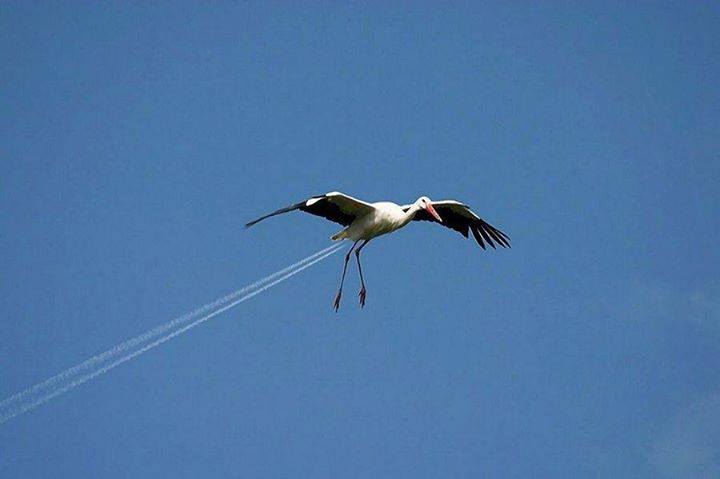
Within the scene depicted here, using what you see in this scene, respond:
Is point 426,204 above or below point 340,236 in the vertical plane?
above

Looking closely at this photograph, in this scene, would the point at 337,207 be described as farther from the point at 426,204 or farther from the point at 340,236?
the point at 426,204

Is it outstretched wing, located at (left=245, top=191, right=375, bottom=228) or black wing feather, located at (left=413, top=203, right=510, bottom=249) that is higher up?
black wing feather, located at (left=413, top=203, right=510, bottom=249)

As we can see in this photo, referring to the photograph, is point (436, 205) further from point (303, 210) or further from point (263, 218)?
point (263, 218)

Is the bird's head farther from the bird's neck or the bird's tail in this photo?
the bird's tail

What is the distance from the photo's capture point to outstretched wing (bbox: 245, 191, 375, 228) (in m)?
34.8

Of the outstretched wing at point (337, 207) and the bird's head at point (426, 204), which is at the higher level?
the bird's head at point (426, 204)

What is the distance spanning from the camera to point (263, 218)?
31.5 m

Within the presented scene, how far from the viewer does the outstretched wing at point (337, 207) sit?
34.8 metres

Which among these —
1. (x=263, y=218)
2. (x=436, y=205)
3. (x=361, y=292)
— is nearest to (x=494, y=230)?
(x=436, y=205)

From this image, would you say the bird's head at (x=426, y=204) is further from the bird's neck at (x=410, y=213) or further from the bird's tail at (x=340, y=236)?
the bird's tail at (x=340, y=236)

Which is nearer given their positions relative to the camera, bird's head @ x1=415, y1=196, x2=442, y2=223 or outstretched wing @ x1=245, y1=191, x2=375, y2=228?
outstretched wing @ x1=245, y1=191, x2=375, y2=228

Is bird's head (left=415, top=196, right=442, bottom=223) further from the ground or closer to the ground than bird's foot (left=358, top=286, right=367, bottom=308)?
further from the ground

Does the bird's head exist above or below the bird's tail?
above

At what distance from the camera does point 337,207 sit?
36.0 m
